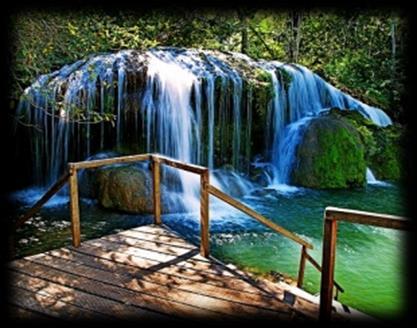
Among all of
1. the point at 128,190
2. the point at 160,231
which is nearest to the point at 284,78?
the point at 128,190

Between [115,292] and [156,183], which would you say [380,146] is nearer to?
[156,183]

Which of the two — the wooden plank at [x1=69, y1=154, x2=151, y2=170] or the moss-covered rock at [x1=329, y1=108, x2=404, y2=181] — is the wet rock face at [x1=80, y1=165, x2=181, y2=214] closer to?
the wooden plank at [x1=69, y1=154, x2=151, y2=170]

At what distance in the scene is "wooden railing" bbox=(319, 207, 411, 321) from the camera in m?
2.11

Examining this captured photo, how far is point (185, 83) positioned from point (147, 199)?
2503 mm

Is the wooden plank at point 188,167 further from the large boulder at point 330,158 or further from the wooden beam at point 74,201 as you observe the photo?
the large boulder at point 330,158

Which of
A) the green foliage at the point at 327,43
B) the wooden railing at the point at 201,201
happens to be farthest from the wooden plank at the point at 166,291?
the green foliage at the point at 327,43

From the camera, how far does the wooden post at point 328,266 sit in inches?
92.0

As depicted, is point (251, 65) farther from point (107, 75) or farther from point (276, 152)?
point (107, 75)

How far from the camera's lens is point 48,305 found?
2834 millimetres

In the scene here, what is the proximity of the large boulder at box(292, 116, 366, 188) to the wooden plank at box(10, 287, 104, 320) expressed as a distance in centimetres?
584

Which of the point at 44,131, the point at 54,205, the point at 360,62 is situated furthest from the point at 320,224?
the point at 360,62

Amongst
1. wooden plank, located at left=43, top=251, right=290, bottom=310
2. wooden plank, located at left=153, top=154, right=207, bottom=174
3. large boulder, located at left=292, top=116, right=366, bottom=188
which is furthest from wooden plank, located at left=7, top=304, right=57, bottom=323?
large boulder, located at left=292, top=116, right=366, bottom=188

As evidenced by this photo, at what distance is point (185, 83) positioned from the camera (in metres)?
7.65

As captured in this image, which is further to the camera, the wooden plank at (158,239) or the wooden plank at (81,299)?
the wooden plank at (158,239)
